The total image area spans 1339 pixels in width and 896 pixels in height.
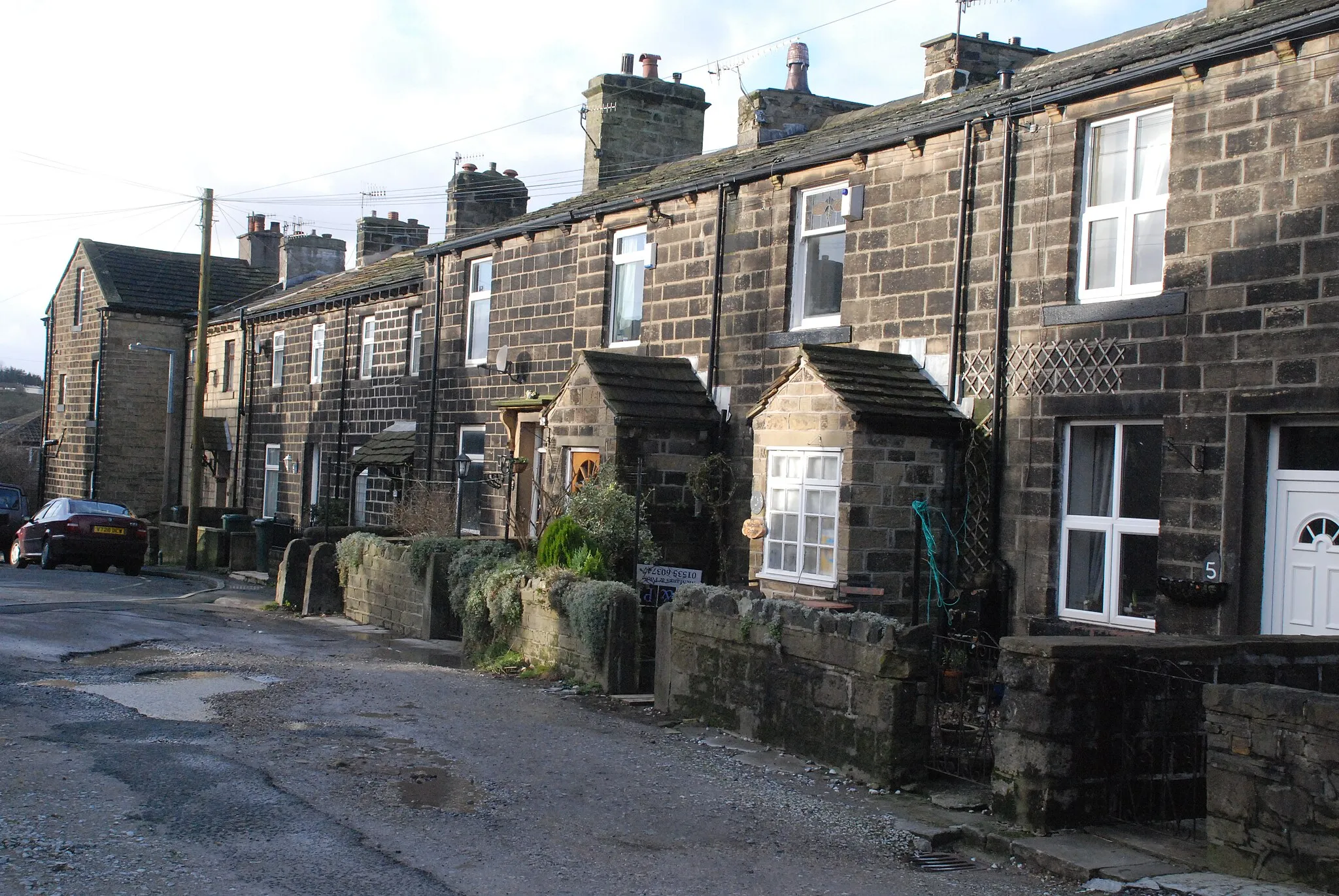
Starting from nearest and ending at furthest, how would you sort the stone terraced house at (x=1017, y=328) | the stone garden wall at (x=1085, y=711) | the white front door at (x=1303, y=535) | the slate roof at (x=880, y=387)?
the stone garden wall at (x=1085, y=711) → the white front door at (x=1303, y=535) → the stone terraced house at (x=1017, y=328) → the slate roof at (x=880, y=387)

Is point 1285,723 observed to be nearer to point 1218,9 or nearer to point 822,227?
point 1218,9

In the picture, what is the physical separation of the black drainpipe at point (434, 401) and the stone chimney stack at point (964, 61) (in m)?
10.3

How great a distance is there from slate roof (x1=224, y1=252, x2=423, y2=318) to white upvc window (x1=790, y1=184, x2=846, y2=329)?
449 inches

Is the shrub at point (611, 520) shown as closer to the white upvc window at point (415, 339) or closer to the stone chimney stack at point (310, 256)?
the white upvc window at point (415, 339)

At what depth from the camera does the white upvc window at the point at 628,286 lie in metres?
18.0

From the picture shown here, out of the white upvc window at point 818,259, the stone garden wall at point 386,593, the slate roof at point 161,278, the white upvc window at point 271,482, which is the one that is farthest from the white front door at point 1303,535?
the slate roof at point 161,278

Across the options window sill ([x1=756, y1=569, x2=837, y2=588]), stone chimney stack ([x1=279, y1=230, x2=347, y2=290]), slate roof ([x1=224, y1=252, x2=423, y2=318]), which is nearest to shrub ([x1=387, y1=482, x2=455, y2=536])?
slate roof ([x1=224, y1=252, x2=423, y2=318])

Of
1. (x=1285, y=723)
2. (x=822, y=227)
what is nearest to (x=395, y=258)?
(x=822, y=227)

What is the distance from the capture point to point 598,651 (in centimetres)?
1194

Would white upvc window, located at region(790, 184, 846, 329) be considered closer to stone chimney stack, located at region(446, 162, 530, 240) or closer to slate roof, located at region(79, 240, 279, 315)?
stone chimney stack, located at region(446, 162, 530, 240)

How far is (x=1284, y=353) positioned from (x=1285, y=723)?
4.49 meters

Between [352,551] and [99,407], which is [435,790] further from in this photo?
[99,407]

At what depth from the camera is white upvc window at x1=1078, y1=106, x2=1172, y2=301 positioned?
11078 mm

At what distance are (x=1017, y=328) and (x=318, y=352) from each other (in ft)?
69.0
